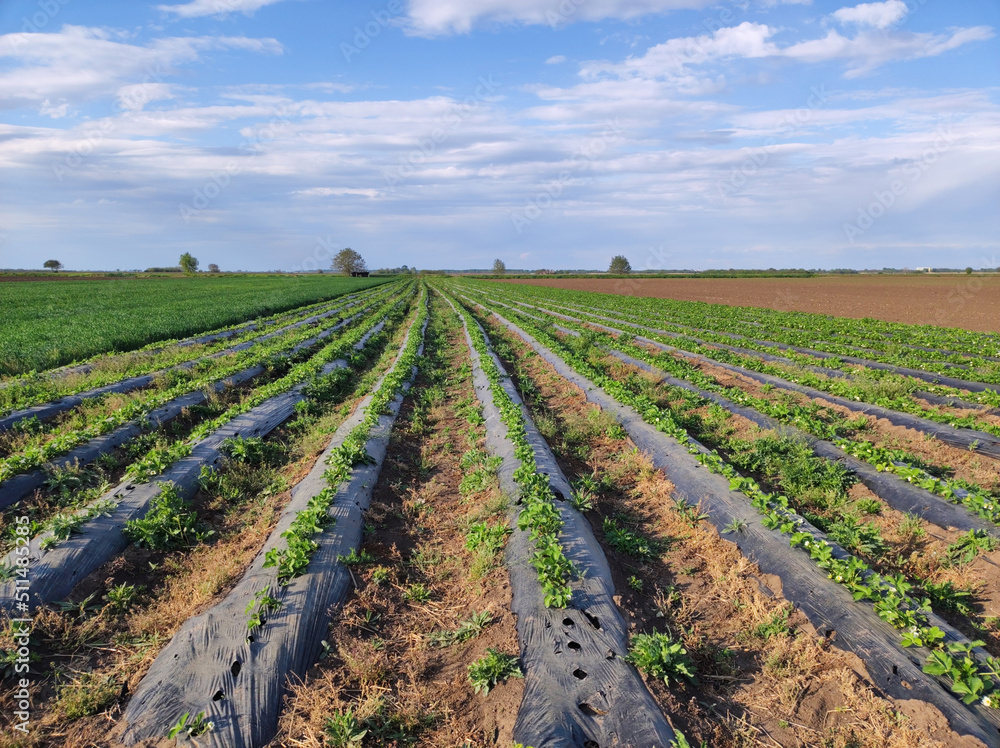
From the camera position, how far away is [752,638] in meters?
4.64

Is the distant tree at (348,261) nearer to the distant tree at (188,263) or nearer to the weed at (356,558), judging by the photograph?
the distant tree at (188,263)

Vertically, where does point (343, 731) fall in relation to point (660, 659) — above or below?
below

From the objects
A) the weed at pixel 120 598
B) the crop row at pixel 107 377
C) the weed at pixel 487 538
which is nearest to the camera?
the weed at pixel 120 598

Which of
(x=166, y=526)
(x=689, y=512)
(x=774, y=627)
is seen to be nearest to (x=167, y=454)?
(x=166, y=526)

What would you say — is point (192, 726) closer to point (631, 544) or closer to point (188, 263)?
point (631, 544)

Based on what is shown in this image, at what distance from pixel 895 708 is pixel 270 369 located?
15.7m

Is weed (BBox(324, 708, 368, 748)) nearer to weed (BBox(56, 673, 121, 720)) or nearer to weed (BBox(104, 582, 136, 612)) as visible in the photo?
weed (BBox(56, 673, 121, 720))

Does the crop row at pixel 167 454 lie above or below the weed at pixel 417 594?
above

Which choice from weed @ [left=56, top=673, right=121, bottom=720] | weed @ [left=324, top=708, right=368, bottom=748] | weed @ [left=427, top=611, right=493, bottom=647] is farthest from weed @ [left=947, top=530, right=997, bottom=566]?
weed @ [left=56, top=673, right=121, bottom=720]

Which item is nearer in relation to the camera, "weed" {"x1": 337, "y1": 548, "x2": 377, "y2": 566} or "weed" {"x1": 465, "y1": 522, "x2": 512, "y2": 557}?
"weed" {"x1": 337, "y1": 548, "x2": 377, "y2": 566}

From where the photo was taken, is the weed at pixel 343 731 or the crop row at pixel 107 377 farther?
the crop row at pixel 107 377

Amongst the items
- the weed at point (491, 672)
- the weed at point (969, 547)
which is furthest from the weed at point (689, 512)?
the weed at point (491, 672)

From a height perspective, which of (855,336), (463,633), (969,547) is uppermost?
(855,336)

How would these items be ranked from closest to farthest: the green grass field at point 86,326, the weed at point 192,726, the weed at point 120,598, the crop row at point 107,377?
the weed at point 192,726 < the weed at point 120,598 < the crop row at point 107,377 < the green grass field at point 86,326
